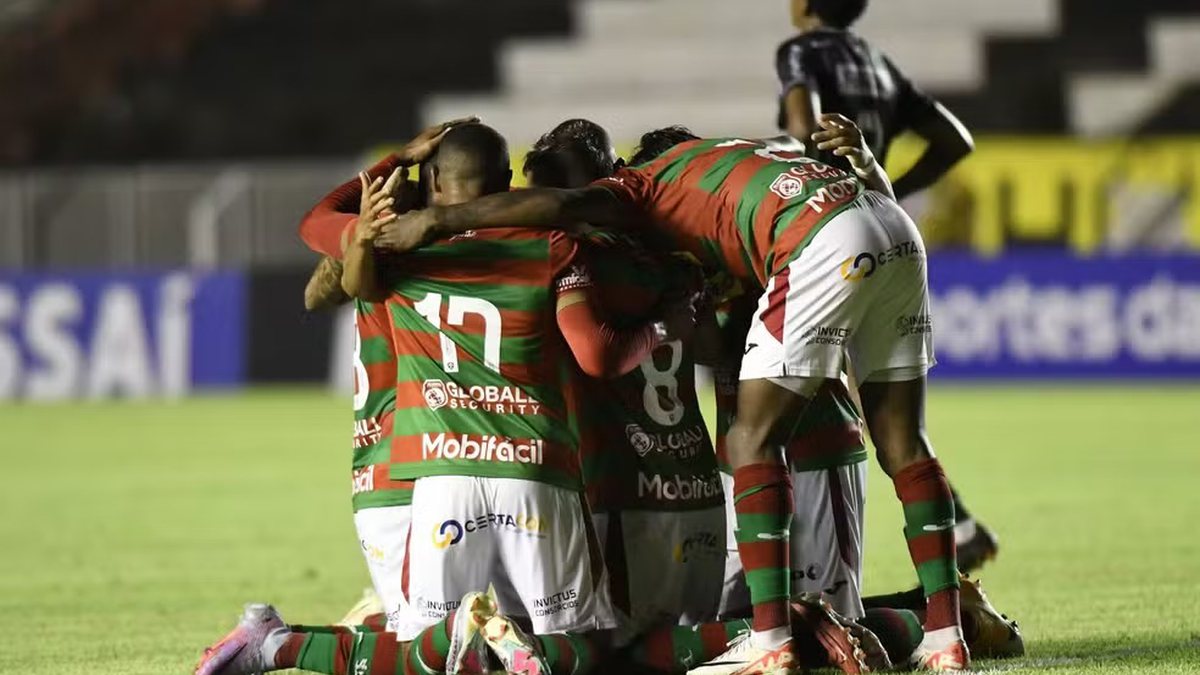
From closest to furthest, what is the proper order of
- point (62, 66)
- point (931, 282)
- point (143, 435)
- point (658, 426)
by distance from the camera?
point (658, 426), point (143, 435), point (931, 282), point (62, 66)

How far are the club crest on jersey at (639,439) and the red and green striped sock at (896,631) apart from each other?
79 centimetres

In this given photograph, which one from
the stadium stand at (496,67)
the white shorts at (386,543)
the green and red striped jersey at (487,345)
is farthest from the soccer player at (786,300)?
the stadium stand at (496,67)

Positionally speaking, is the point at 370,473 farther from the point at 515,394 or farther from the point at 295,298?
the point at 295,298

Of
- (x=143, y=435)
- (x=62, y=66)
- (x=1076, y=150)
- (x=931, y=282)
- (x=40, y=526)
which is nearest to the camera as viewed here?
(x=40, y=526)

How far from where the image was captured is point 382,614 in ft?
20.4

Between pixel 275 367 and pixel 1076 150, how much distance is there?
9.56 metres

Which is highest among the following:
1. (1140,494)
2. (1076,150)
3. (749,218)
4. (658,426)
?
(1076,150)

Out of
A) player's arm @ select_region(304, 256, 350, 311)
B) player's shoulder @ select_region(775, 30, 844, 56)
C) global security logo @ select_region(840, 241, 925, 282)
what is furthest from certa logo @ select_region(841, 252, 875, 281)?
player's shoulder @ select_region(775, 30, 844, 56)

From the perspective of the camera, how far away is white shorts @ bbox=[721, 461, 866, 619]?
19.4 ft

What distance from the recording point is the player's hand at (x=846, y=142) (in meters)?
5.65

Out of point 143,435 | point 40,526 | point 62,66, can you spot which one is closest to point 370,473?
point 40,526

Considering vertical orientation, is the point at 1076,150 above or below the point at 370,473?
above

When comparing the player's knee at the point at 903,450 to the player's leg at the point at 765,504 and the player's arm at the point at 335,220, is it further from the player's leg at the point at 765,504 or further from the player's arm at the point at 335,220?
the player's arm at the point at 335,220

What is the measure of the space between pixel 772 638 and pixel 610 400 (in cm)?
97
